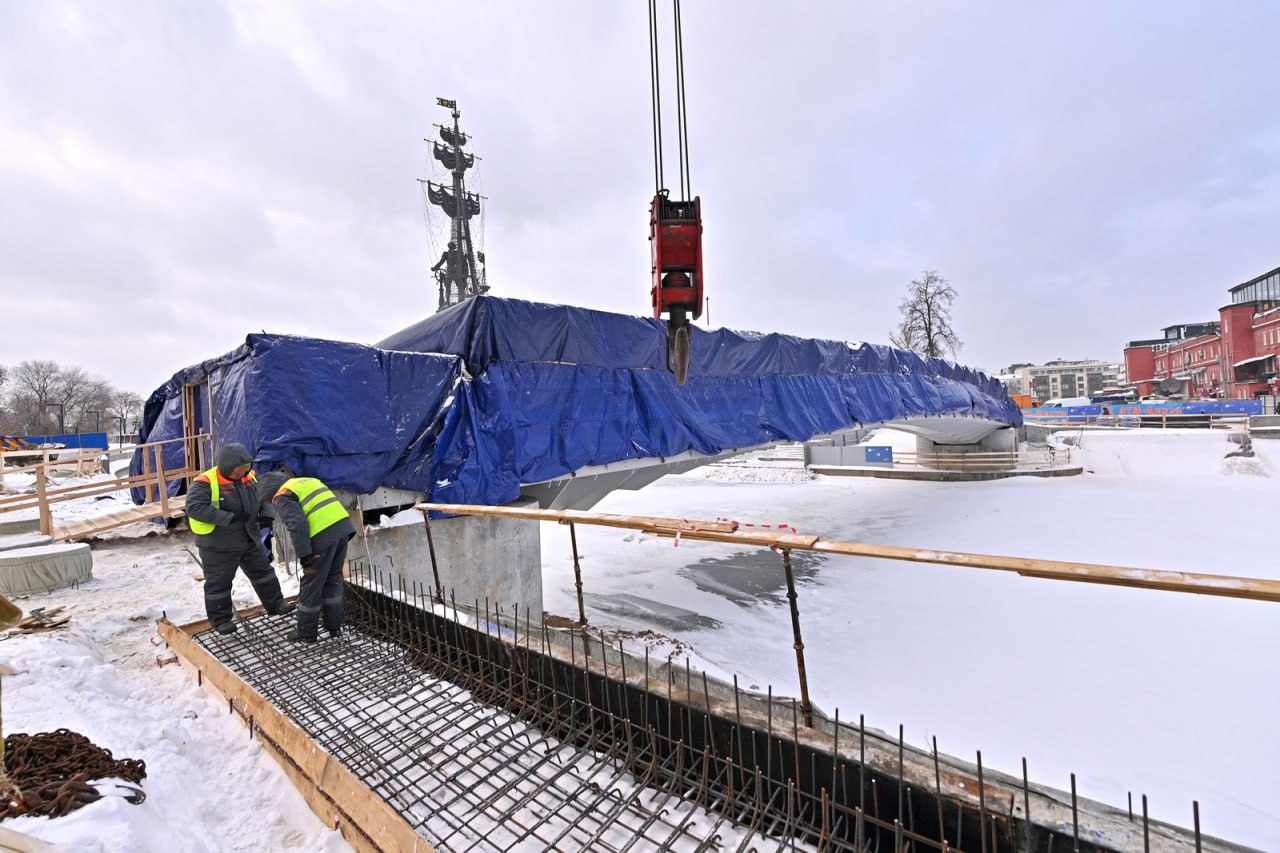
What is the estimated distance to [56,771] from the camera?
7.73ft

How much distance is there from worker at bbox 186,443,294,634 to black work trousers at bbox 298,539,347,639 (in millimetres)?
667

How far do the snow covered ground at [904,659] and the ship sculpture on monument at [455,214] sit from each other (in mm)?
18363

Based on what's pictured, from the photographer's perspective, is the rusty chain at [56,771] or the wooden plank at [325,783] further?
the wooden plank at [325,783]

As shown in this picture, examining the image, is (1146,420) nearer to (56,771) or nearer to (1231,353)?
(1231,353)

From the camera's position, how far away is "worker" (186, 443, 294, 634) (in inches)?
175

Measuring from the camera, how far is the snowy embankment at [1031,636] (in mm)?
5297

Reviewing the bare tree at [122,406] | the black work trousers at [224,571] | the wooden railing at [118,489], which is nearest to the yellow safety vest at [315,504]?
the black work trousers at [224,571]

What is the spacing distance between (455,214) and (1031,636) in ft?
100

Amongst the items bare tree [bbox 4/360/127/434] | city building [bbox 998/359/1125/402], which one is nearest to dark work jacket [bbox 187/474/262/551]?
bare tree [bbox 4/360/127/434]

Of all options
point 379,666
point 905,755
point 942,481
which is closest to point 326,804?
point 379,666

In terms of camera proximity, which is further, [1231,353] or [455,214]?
[1231,353]

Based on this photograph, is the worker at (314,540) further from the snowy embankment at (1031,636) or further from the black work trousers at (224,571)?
the snowy embankment at (1031,636)

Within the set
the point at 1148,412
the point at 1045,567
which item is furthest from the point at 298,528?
the point at 1148,412

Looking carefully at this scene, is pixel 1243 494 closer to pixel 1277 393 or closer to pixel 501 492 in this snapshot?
pixel 501 492
